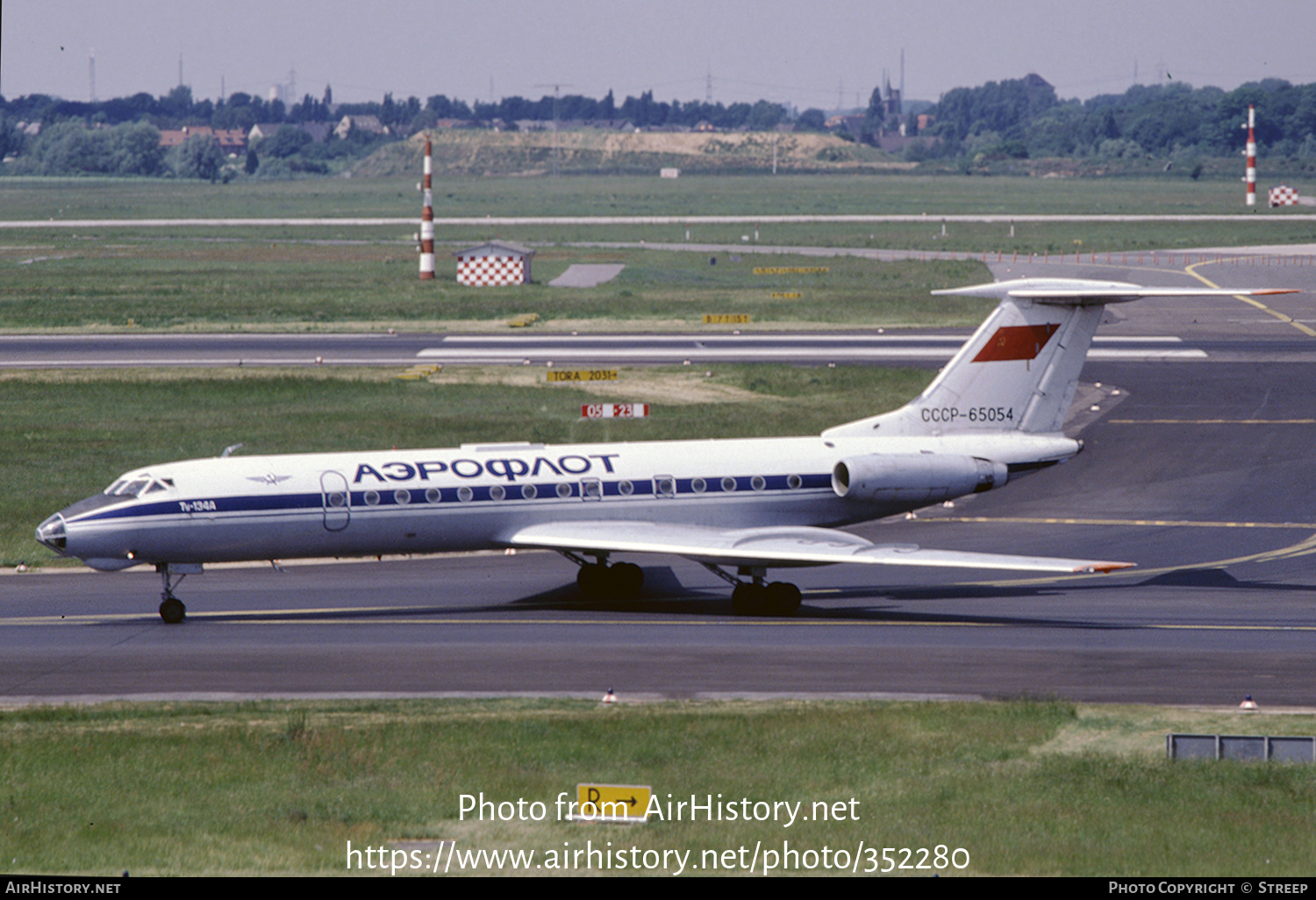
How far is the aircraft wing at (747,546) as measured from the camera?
85.8ft

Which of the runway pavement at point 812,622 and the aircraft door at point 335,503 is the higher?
the aircraft door at point 335,503

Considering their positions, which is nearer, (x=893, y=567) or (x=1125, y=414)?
(x=893, y=567)

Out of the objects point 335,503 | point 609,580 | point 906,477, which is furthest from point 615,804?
point 906,477

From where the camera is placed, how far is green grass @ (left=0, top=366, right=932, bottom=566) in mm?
40875

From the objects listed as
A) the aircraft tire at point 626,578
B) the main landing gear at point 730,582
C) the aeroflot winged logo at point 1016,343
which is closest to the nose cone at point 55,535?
the main landing gear at point 730,582

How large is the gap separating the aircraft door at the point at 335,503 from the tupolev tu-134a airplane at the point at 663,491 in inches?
1.3

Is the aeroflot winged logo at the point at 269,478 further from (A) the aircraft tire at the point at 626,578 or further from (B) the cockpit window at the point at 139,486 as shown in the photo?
(A) the aircraft tire at the point at 626,578

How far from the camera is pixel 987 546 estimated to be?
105ft

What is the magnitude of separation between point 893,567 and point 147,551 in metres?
15.4

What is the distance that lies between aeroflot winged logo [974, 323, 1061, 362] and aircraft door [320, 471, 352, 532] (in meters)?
13.0

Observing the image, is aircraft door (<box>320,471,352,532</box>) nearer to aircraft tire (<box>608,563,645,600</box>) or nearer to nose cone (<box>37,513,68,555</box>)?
nose cone (<box>37,513,68,555</box>)

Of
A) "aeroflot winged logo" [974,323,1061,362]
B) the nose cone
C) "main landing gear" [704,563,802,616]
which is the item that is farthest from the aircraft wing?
the nose cone
